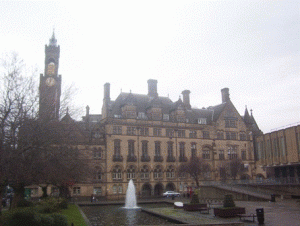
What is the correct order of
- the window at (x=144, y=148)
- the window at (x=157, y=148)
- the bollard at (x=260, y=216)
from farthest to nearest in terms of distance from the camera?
the window at (x=157, y=148), the window at (x=144, y=148), the bollard at (x=260, y=216)

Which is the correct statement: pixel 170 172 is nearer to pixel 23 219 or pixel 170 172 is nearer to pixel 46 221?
pixel 46 221

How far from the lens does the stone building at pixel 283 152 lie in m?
46.8

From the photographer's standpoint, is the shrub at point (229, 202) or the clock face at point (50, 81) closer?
the shrub at point (229, 202)

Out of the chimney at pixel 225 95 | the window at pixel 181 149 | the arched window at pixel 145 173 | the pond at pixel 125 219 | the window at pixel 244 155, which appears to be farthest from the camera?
the chimney at pixel 225 95

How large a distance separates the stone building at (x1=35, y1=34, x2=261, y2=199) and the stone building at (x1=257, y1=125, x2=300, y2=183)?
52.3 ft

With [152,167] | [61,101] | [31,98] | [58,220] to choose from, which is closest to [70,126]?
[61,101]

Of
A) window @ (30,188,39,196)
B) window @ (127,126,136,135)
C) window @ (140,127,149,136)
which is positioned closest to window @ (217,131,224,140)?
window @ (140,127,149,136)

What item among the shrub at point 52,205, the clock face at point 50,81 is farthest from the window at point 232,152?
the shrub at point 52,205

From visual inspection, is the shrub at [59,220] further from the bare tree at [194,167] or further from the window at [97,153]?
the window at [97,153]

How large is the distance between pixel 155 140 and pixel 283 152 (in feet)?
85.2

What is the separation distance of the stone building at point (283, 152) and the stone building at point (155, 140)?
15948mm

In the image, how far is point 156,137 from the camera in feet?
220

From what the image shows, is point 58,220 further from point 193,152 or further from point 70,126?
point 193,152

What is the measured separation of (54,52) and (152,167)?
38678 millimetres
